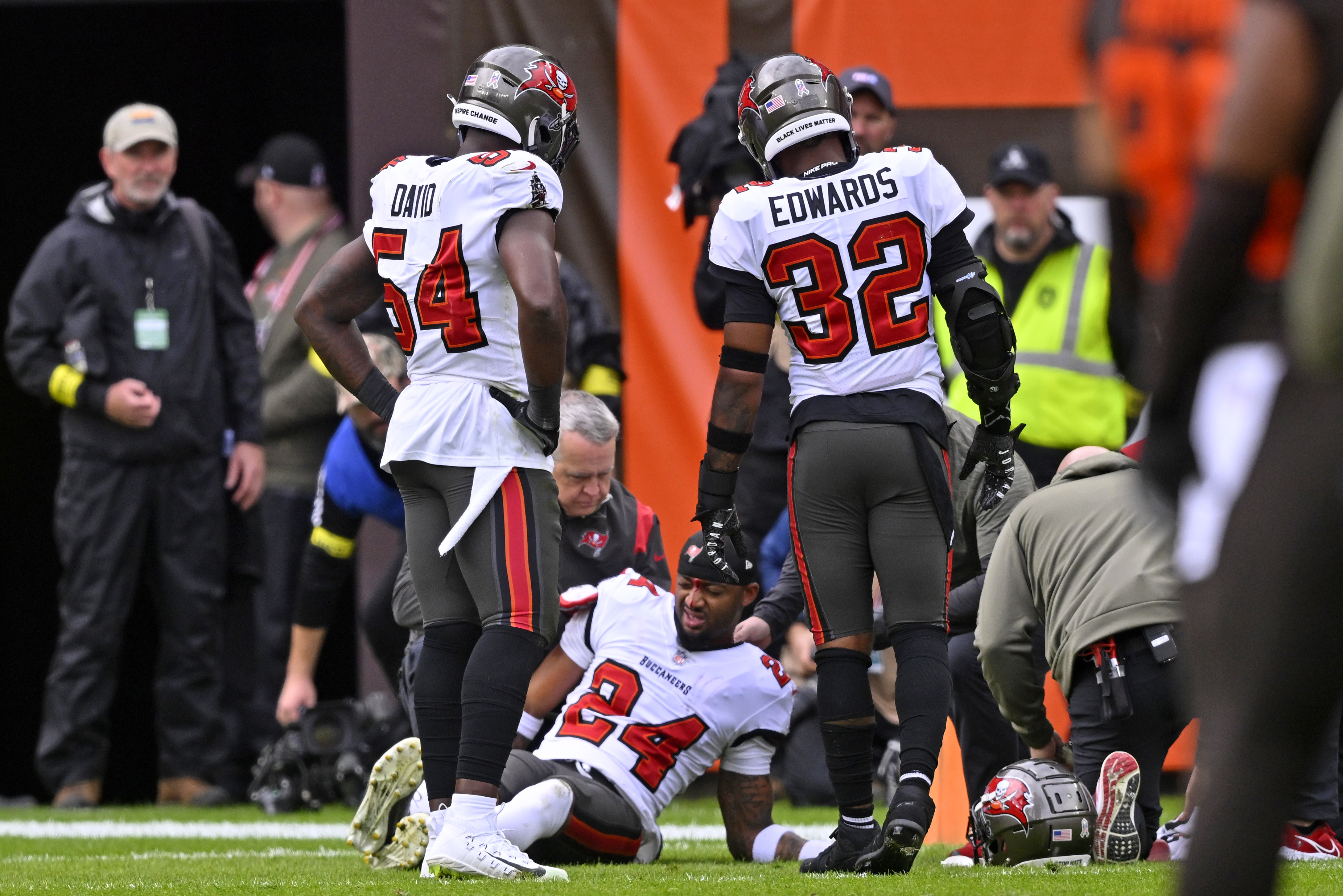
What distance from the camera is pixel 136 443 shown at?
6.81 metres

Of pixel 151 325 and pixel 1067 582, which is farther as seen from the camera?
pixel 151 325

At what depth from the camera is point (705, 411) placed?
702cm

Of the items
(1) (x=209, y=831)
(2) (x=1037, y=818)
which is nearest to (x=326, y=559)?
(1) (x=209, y=831)

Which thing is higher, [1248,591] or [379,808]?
[1248,591]

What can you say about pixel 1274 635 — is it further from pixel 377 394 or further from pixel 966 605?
pixel 966 605

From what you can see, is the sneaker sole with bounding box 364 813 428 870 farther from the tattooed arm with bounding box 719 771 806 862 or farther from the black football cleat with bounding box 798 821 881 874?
the black football cleat with bounding box 798 821 881 874

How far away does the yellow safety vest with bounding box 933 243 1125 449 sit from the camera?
5969 mm

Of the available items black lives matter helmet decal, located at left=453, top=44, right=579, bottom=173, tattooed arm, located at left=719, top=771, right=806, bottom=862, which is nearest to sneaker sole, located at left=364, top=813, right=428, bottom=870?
tattooed arm, located at left=719, top=771, right=806, bottom=862

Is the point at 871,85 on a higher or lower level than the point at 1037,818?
higher

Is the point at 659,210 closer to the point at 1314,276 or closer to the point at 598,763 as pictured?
the point at 598,763

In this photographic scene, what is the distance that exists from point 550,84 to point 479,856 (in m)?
1.80

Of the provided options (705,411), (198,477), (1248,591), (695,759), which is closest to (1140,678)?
(695,759)

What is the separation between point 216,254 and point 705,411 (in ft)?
7.00

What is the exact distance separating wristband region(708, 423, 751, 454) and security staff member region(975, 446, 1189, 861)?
0.74 meters
